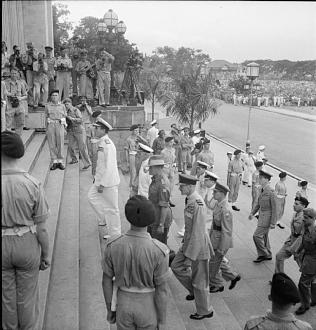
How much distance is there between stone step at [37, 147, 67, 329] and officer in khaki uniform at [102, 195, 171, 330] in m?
1.14

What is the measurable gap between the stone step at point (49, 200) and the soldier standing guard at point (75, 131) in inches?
26.6

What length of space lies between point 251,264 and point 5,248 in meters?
4.82

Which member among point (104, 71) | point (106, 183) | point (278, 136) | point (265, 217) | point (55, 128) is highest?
point (104, 71)

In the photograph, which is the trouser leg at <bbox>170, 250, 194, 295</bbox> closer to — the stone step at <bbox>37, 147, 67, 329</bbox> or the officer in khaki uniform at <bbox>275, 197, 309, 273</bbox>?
the officer in khaki uniform at <bbox>275, 197, 309, 273</bbox>

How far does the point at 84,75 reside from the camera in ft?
42.2

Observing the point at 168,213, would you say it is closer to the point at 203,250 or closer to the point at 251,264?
the point at 203,250

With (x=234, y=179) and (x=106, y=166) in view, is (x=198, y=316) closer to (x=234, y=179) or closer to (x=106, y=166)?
(x=106, y=166)

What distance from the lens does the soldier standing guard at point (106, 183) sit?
6316 millimetres

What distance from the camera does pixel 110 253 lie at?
3.11m

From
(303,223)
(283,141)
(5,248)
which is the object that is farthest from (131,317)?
(283,141)

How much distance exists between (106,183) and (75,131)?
12.2 ft

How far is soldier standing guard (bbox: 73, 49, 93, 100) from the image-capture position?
12.8 m

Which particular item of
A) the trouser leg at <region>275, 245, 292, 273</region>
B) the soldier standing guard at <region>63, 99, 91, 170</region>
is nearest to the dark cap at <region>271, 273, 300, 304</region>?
the trouser leg at <region>275, 245, 292, 273</region>

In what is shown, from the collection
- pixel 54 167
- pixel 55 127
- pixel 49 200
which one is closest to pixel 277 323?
pixel 49 200
